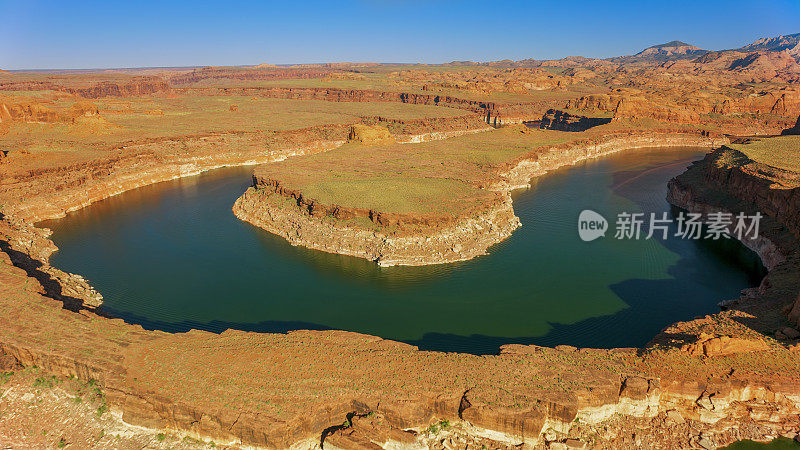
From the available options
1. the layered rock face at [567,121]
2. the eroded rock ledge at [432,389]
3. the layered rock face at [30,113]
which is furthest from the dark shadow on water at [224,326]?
the layered rock face at [567,121]

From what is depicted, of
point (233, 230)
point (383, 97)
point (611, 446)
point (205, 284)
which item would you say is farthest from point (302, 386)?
point (383, 97)

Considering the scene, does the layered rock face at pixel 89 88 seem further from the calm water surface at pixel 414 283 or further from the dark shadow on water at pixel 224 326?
the dark shadow on water at pixel 224 326

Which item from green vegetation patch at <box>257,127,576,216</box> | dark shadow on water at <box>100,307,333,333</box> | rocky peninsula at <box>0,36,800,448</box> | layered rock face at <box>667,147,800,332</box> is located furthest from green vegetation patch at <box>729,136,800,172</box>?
dark shadow on water at <box>100,307,333,333</box>

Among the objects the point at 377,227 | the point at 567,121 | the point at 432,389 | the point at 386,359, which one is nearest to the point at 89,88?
the point at 567,121

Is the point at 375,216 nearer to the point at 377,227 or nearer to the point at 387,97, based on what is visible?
the point at 377,227

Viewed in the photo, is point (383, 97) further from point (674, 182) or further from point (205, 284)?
point (205, 284)
